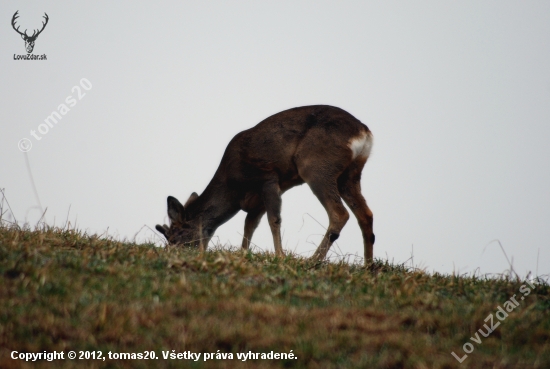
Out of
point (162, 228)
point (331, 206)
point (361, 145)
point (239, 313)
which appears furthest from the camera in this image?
point (162, 228)

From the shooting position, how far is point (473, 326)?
4602 millimetres

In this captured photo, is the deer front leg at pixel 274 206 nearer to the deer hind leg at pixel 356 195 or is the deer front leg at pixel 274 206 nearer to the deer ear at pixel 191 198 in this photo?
the deer hind leg at pixel 356 195

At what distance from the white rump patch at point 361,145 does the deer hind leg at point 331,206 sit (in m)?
0.57

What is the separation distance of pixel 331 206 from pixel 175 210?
2810 millimetres

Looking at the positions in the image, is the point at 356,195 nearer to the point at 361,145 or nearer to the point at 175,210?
the point at 361,145

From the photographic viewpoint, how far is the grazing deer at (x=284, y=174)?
343 inches

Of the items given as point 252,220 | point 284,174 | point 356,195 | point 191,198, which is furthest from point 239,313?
point 191,198

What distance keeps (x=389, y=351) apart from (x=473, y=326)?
3.06 feet

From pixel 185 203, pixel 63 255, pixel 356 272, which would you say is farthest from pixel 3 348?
pixel 185 203

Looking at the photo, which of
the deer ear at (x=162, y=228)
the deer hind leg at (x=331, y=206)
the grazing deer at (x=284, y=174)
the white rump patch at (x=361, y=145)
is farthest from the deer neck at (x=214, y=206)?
the white rump patch at (x=361, y=145)

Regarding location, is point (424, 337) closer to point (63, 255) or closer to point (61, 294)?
point (61, 294)

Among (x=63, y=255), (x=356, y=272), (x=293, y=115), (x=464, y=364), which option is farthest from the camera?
(x=293, y=115)

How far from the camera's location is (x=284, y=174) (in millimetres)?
9336

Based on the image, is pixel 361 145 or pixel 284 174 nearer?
pixel 361 145
